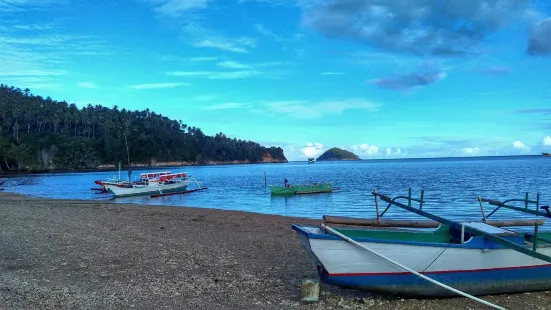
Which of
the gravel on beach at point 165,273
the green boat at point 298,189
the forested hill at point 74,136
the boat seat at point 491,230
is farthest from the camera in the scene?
the forested hill at point 74,136

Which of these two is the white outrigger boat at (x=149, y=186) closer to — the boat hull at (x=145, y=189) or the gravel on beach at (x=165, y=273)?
the boat hull at (x=145, y=189)

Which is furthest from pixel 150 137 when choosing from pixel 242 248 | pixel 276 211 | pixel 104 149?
pixel 242 248

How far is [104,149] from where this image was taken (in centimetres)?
14900

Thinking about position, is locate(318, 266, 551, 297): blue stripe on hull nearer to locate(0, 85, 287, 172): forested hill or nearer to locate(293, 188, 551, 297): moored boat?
locate(293, 188, 551, 297): moored boat

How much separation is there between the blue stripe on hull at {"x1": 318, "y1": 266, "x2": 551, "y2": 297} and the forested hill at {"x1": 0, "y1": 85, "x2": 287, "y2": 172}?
108 meters

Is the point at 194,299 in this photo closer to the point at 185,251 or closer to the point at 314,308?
the point at 314,308

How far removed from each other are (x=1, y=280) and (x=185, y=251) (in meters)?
4.50

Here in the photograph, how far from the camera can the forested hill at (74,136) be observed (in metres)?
123

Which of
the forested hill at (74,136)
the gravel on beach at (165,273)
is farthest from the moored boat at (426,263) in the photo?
the forested hill at (74,136)

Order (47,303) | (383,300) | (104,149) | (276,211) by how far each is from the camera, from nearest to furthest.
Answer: (47,303) → (383,300) → (276,211) → (104,149)

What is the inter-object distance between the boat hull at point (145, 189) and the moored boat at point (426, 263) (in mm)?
36012

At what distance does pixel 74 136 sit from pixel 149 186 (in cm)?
12086

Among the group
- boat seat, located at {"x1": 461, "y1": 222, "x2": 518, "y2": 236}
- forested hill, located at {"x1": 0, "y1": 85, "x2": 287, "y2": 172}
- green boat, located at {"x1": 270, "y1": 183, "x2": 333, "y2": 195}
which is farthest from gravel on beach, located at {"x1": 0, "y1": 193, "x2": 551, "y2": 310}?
forested hill, located at {"x1": 0, "y1": 85, "x2": 287, "y2": 172}

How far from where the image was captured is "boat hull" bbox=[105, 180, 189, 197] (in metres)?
40.4
